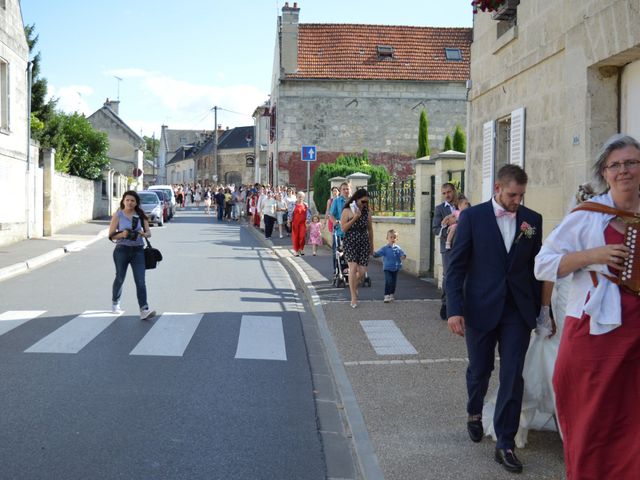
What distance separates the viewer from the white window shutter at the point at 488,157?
1094cm

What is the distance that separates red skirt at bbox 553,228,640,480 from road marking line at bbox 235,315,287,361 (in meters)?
4.81

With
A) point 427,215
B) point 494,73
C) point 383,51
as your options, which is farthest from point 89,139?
point 494,73

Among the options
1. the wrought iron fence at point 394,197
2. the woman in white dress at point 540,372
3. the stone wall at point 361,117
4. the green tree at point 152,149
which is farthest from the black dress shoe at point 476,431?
the green tree at point 152,149

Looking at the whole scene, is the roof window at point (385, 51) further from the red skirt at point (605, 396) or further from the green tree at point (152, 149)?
the green tree at point (152, 149)

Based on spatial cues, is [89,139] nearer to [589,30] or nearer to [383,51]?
[383,51]

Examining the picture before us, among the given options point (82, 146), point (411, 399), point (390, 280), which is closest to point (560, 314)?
point (411, 399)

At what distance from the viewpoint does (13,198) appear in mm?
21578

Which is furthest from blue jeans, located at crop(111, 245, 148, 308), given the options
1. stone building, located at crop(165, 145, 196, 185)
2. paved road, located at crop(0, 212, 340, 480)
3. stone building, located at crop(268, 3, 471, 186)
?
stone building, located at crop(165, 145, 196, 185)

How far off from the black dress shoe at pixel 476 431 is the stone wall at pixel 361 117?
3578cm

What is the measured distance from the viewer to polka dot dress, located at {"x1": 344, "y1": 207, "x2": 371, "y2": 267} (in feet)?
37.1

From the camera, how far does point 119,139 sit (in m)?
70.2

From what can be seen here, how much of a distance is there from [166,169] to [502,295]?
426 ft

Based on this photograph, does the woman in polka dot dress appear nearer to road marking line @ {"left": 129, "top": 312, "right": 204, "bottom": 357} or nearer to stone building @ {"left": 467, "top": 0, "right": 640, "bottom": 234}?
stone building @ {"left": 467, "top": 0, "right": 640, "bottom": 234}

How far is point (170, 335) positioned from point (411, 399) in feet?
12.3
